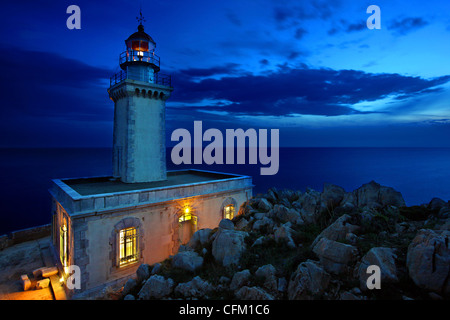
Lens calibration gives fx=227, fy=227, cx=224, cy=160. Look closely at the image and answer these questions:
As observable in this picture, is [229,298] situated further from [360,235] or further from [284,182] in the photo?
[284,182]

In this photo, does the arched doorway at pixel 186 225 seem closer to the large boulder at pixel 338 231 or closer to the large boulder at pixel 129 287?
the large boulder at pixel 129 287

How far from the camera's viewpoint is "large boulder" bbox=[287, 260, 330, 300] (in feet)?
15.9

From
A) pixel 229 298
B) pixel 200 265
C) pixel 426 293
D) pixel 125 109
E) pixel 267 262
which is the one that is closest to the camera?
pixel 426 293

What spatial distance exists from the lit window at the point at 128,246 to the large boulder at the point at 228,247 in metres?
7.38

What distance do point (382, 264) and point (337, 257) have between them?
901 millimetres

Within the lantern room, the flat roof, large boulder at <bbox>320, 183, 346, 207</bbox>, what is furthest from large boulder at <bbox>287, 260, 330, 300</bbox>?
the lantern room

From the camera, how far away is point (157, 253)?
555 inches

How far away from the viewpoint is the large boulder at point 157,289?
5.99 m

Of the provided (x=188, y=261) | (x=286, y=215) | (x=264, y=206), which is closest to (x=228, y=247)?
(x=188, y=261)

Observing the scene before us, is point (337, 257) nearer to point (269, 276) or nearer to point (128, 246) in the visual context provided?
point (269, 276)

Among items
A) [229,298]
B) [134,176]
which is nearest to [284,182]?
[134,176]

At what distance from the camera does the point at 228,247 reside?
7398mm

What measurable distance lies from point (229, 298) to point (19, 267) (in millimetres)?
16769

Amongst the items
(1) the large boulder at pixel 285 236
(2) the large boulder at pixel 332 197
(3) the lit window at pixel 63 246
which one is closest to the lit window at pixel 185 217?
(3) the lit window at pixel 63 246
